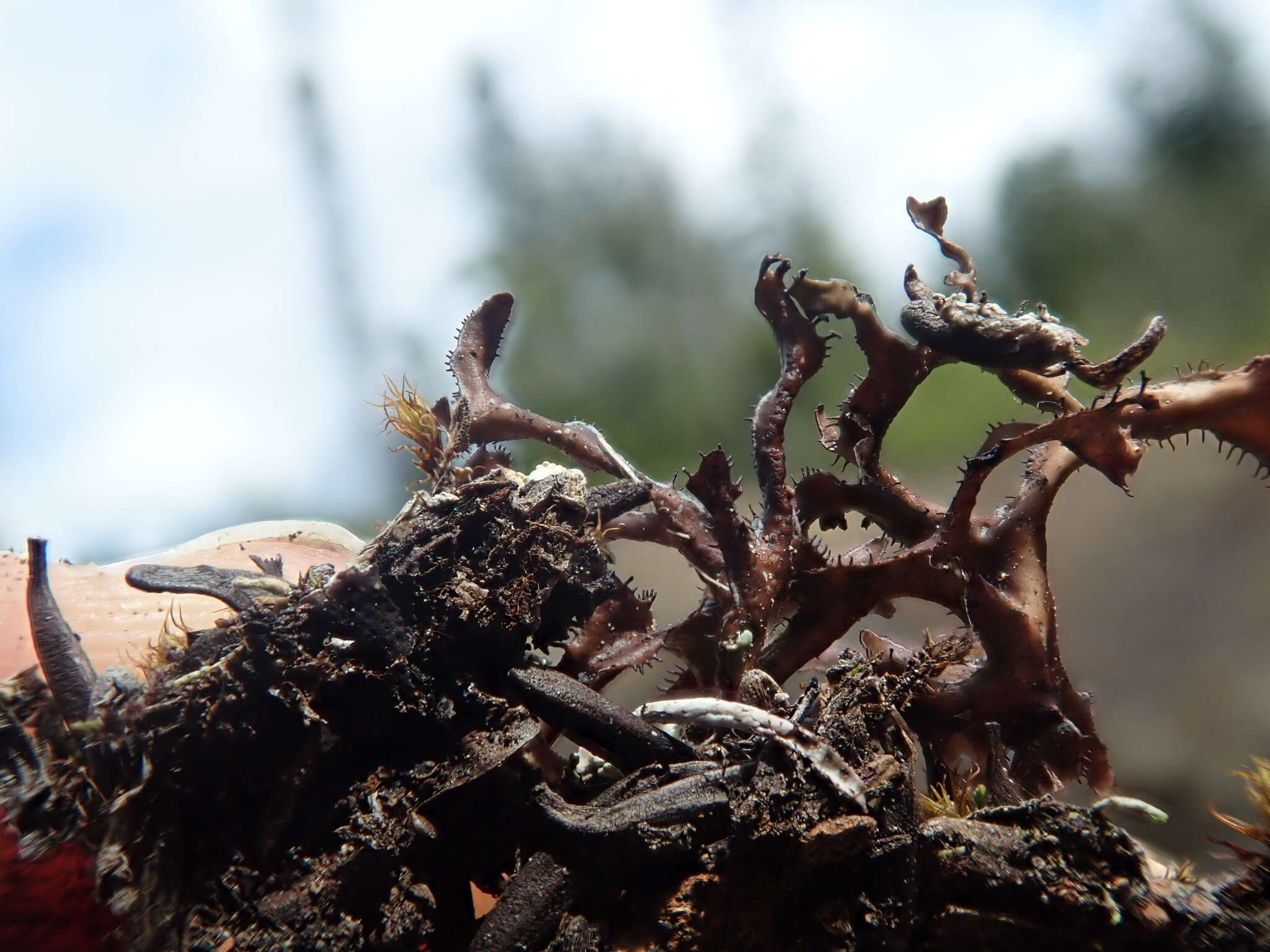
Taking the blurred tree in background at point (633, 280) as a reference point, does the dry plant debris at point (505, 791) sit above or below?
below

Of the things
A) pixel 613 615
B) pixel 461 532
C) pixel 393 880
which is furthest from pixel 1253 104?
pixel 393 880

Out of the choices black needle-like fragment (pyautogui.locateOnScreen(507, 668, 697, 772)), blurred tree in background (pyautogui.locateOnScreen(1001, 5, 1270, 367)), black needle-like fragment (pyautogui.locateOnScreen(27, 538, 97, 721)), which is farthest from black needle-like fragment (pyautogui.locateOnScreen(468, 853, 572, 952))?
blurred tree in background (pyautogui.locateOnScreen(1001, 5, 1270, 367))

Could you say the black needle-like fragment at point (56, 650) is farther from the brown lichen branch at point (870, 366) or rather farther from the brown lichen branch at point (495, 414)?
the brown lichen branch at point (870, 366)

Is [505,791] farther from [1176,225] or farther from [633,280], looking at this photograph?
[1176,225]

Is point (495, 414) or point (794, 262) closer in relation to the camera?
point (495, 414)

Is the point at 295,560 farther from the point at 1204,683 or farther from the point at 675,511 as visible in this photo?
the point at 1204,683

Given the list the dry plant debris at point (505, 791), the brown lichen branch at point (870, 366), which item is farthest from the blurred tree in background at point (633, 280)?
the dry plant debris at point (505, 791)

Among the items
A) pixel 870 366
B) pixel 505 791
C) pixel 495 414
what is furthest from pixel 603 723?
pixel 870 366

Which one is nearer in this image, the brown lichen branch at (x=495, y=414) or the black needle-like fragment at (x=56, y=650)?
the black needle-like fragment at (x=56, y=650)

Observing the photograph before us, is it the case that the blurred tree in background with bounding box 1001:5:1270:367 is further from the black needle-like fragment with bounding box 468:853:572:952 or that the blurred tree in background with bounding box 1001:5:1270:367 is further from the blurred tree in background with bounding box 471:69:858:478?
the black needle-like fragment with bounding box 468:853:572:952
